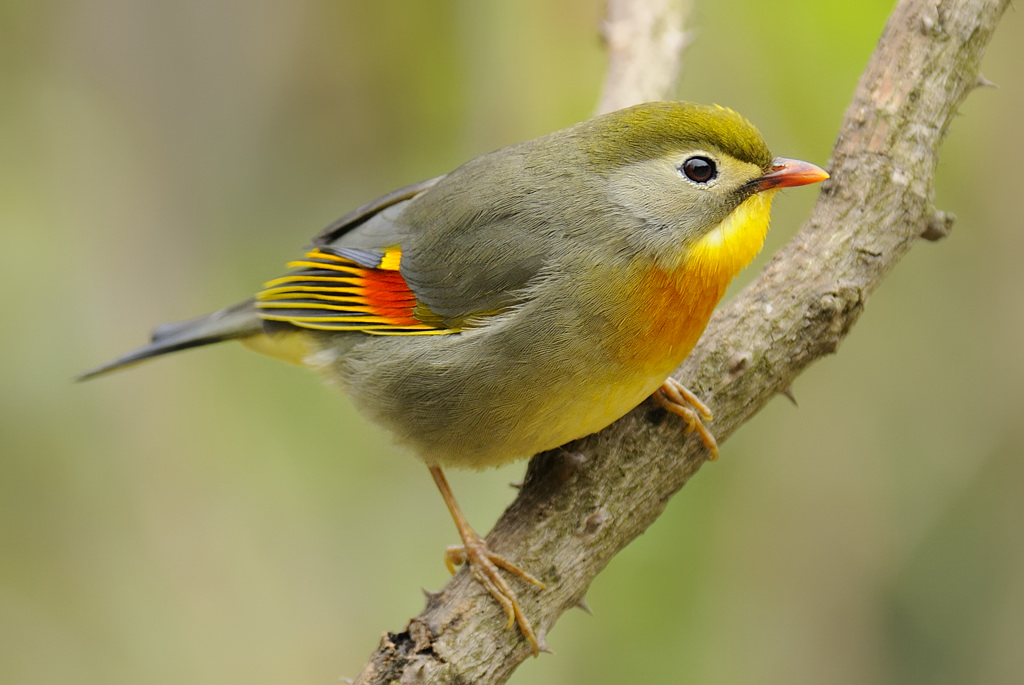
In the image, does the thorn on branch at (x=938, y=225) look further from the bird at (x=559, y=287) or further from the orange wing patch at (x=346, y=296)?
the orange wing patch at (x=346, y=296)

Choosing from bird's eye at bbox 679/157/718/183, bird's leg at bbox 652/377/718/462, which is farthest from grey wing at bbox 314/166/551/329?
bird's leg at bbox 652/377/718/462

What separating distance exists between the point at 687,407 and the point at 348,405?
2485 millimetres

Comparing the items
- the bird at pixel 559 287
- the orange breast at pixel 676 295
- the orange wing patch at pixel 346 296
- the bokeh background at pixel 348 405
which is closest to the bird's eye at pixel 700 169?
the bird at pixel 559 287

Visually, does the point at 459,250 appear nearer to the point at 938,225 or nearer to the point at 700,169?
the point at 700,169

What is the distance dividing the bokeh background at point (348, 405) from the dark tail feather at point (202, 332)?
564 mm

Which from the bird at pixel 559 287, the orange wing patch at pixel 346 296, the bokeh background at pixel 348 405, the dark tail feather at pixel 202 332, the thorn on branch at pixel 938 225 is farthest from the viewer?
the bokeh background at pixel 348 405

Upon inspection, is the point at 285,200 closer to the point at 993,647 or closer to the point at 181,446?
the point at 181,446

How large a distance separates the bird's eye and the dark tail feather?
6.17 feet

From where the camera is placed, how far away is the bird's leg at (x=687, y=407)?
3254 mm

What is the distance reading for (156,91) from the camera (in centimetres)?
601

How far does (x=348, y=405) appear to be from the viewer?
5281 millimetres

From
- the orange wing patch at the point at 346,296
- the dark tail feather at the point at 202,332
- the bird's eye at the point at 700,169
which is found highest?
the dark tail feather at the point at 202,332

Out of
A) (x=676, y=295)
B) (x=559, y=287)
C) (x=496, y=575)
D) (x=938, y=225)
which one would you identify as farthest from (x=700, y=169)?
(x=496, y=575)

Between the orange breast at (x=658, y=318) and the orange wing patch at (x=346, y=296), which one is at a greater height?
the orange wing patch at (x=346, y=296)
